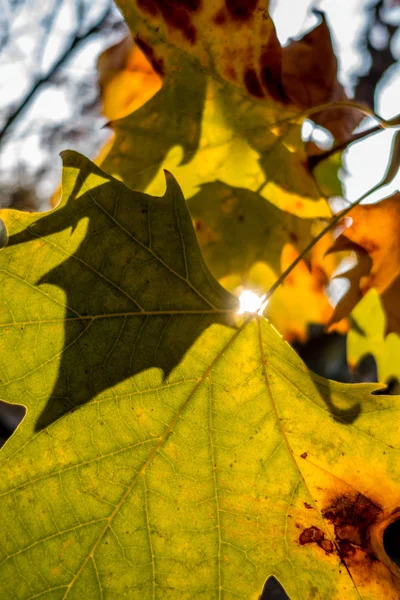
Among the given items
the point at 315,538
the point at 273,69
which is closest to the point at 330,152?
the point at 273,69

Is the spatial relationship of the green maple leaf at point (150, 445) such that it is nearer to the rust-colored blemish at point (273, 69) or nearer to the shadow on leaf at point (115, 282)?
the shadow on leaf at point (115, 282)

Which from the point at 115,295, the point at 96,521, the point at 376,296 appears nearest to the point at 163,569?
the point at 96,521

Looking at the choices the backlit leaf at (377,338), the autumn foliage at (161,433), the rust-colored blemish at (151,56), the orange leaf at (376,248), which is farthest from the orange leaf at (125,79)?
the backlit leaf at (377,338)

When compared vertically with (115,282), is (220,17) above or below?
above

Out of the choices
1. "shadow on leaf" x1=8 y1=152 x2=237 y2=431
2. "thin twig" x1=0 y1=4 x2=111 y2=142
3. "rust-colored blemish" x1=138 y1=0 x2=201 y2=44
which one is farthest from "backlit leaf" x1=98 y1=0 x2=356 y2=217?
"thin twig" x1=0 y1=4 x2=111 y2=142

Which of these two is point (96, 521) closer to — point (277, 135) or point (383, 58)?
point (277, 135)

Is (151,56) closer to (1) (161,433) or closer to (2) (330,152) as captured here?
(2) (330,152)
